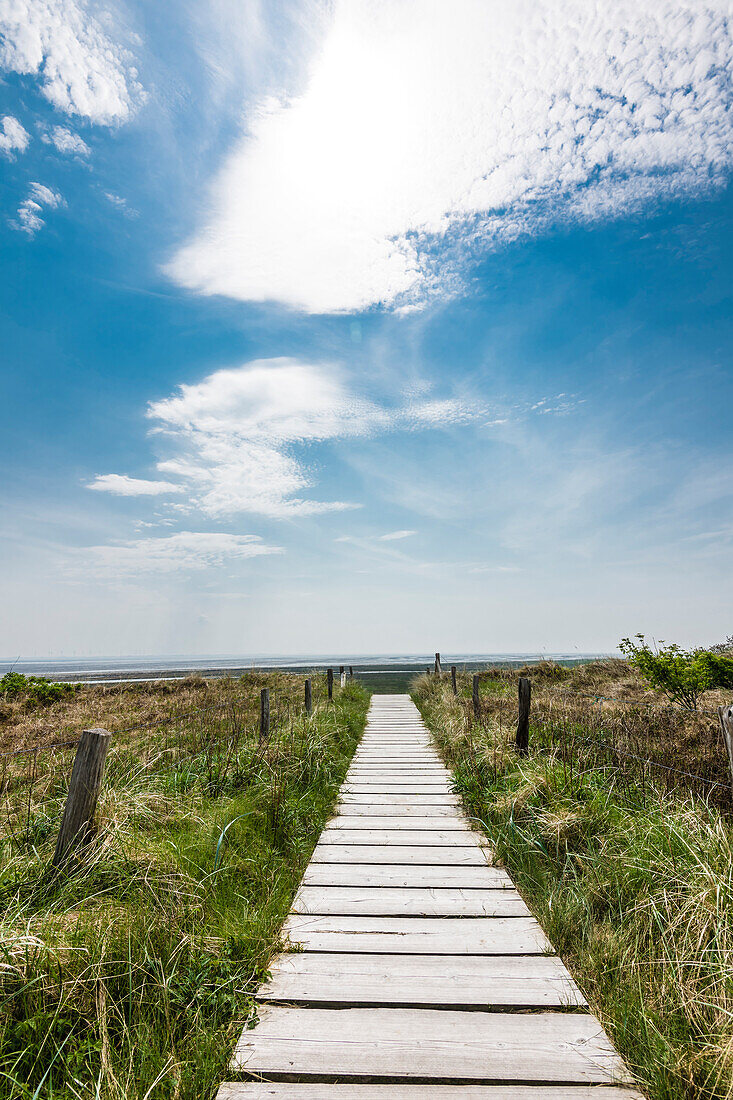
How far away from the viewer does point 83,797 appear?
127 inches

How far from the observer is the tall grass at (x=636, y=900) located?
222cm

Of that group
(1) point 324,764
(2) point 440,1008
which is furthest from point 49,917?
(1) point 324,764

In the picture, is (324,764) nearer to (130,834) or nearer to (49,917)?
(130,834)

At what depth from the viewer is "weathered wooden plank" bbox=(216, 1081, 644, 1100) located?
2.05 meters

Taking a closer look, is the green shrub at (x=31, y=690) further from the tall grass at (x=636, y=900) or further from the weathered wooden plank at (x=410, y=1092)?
the weathered wooden plank at (x=410, y=1092)

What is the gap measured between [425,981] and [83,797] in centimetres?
224

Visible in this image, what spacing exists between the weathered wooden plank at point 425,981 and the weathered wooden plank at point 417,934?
0.07 meters

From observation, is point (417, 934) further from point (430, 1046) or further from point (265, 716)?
point (265, 716)

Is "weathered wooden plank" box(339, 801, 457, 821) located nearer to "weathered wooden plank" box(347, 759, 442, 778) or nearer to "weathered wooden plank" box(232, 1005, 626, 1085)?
"weathered wooden plank" box(347, 759, 442, 778)

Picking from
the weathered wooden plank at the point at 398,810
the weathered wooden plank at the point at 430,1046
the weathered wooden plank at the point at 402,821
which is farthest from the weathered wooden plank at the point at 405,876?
the weathered wooden plank at the point at 430,1046

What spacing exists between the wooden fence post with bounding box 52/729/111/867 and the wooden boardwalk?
140 centimetres

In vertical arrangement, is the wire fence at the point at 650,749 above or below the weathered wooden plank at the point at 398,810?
above

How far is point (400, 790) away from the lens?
6410mm

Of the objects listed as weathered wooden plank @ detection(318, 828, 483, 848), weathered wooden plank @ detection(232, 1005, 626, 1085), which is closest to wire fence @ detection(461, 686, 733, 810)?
weathered wooden plank @ detection(318, 828, 483, 848)
